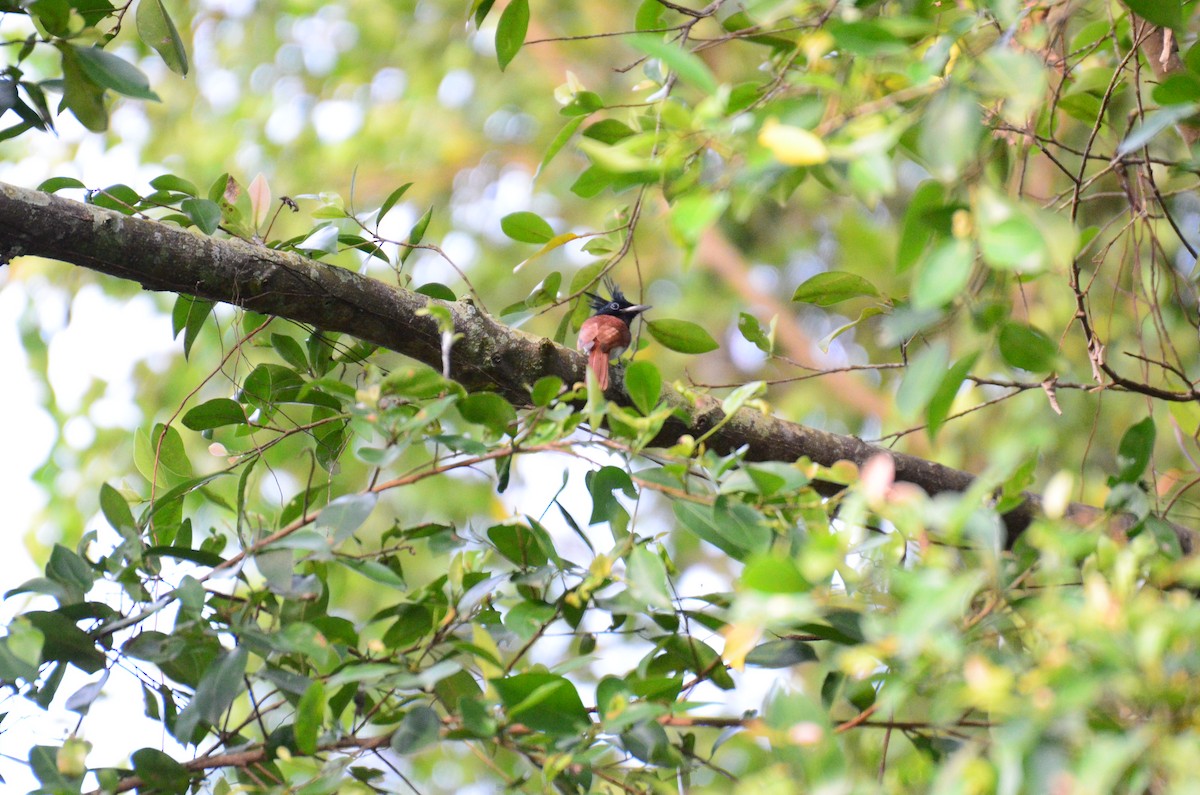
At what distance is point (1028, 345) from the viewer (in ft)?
3.54

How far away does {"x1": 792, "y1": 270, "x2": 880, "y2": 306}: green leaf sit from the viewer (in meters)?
1.57

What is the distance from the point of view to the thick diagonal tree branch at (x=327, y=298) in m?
1.39

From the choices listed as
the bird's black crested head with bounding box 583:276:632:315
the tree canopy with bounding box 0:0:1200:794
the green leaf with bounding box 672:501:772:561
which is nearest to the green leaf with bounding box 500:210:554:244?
the tree canopy with bounding box 0:0:1200:794

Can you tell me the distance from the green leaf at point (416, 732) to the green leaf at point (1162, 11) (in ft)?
3.68

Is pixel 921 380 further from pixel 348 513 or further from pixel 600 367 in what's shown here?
pixel 600 367

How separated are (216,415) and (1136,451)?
1237 mm

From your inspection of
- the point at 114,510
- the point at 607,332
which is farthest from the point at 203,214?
the point at 607,332

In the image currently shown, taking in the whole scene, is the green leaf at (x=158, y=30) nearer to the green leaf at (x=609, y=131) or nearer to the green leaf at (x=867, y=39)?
the green leaf at (x=609, y=131)

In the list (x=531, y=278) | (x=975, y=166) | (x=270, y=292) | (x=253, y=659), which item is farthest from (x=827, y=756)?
(x=531, y=278)

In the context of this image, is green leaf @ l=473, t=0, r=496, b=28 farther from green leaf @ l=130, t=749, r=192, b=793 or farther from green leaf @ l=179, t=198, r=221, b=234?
green leaf @ l=130, t=749, r=192, b=793

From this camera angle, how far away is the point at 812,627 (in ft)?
3.85

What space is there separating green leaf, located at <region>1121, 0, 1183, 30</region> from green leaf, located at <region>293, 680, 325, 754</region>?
118cm

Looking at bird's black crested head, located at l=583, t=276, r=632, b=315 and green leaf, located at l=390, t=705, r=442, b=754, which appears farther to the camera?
bird's black crested head, located at l=583, t=276, r=632, b=315

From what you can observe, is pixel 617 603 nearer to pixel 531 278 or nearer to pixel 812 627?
pixel 812 627
